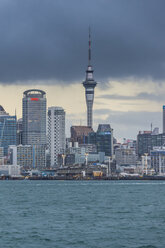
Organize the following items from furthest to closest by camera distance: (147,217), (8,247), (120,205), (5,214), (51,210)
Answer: (120,205) < (51,210) < (5,214) < (147,217) < (8,247)

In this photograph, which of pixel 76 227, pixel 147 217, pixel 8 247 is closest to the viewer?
pixel 8 247

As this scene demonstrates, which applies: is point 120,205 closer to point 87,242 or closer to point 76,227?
point 76,227

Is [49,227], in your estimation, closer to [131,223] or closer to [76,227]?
[76,227]

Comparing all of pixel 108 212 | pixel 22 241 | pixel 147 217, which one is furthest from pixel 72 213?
pixel 22 241

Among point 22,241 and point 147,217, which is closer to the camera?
point 22,241

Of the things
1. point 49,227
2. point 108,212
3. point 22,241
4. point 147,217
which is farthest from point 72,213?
point 22,241

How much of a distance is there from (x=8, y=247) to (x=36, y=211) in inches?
1225

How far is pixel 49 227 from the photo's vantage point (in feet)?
221

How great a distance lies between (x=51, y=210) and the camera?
88.6 meters

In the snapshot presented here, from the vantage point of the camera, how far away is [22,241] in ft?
191

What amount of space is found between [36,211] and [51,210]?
2930 mm

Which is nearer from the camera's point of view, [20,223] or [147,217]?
[20,223]

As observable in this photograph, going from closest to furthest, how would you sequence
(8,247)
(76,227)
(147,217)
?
(8,247) < (76,227) < (147,217)

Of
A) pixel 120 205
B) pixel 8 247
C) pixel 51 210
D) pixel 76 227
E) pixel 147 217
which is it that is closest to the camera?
pixel 8 247
